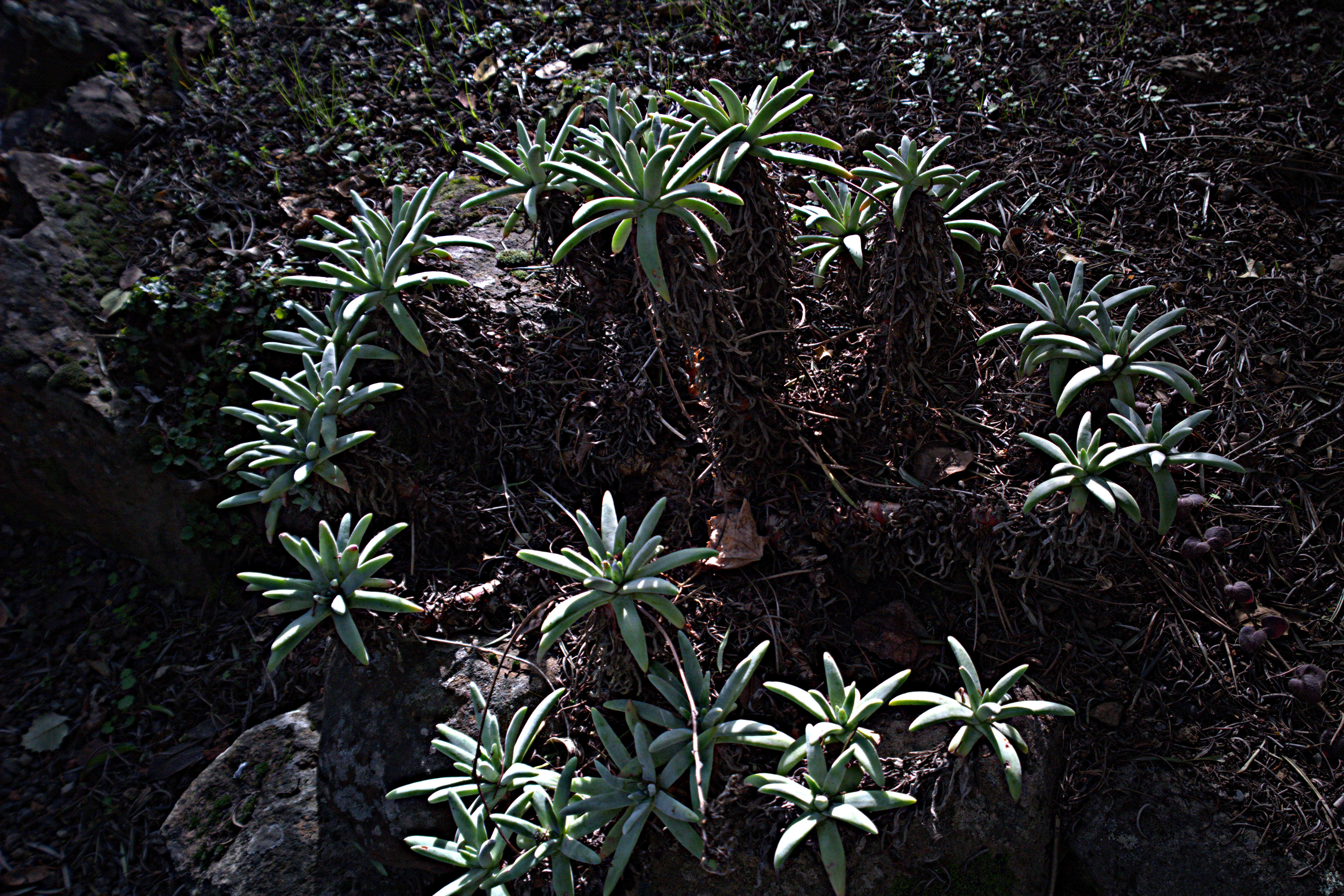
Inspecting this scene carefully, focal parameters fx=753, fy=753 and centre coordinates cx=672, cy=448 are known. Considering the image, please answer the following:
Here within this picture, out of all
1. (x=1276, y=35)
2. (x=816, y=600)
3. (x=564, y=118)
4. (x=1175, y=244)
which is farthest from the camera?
(x=564, y=118)

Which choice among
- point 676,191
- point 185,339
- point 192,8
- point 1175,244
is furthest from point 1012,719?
point 192,8

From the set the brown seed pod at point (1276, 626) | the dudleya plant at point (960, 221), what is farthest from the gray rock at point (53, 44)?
the brown seed pod at point (1276, 626)

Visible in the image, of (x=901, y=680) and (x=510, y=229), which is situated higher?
(x=510, y=229)

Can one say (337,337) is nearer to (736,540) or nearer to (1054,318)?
(736,540)

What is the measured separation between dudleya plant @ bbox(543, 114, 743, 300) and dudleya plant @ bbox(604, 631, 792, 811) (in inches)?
41.2

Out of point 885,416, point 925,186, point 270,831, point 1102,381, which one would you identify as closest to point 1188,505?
point 1102,381

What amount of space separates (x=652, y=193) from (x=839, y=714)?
1.50 meters

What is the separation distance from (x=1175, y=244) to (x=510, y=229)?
255 centimetres

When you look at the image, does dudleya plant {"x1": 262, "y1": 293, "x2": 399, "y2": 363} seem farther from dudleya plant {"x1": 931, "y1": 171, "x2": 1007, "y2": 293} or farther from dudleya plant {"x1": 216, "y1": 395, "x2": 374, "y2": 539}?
dudleya plant {"x1": 931, "y1": 171, "x2": 1007, "y2": 293}

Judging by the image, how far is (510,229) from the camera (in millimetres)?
2555

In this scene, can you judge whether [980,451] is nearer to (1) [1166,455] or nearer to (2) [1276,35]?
(1) [1166,455]

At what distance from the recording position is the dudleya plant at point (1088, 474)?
206cm

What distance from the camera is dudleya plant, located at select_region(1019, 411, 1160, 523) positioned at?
2064 mm

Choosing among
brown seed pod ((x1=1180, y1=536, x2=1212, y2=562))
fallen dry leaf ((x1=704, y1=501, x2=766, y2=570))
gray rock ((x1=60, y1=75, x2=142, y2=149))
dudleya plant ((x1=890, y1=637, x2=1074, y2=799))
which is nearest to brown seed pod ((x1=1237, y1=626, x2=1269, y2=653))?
brown seed pod ((x1=1180, y1=536, x2=1212, y2=562))
